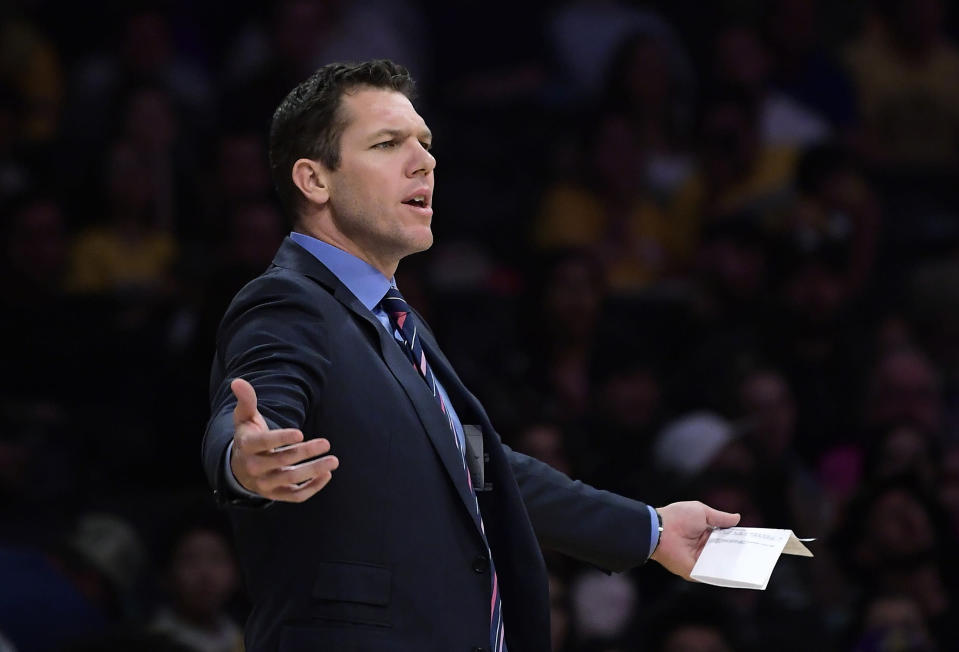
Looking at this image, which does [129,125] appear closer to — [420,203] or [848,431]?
[848,431]

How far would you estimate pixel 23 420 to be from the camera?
5.49 metres

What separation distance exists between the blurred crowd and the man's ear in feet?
6.43

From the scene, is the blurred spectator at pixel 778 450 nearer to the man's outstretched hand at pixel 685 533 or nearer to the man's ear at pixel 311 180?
the man's outstretched hand at pixel 685 533

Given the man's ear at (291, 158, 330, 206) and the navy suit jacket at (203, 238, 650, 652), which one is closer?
the navy suit jacket at (203, 238, 650, 652)

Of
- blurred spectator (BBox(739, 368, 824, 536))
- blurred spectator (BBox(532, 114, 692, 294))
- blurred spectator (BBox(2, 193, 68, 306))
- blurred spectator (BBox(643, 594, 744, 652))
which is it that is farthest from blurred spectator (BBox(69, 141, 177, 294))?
blurred spectator (BBox(643, 594, 744, 652))

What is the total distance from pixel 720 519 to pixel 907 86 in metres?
5.25

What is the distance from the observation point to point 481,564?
2.40 meters

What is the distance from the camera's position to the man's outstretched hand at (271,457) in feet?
6.50

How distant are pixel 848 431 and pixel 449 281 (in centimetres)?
180

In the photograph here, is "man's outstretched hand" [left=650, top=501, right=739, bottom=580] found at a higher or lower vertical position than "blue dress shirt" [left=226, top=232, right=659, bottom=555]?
lower

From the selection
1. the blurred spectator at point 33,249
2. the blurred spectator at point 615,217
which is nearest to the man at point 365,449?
the blurred spectator at point 33,249

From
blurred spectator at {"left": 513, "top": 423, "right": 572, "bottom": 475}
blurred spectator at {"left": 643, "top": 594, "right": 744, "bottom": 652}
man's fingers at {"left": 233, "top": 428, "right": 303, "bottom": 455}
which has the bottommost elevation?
blurred spectator at {"left": 643, "top": 594, "right": 744, "bottom": 652}

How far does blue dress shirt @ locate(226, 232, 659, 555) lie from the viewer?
8.26 ft

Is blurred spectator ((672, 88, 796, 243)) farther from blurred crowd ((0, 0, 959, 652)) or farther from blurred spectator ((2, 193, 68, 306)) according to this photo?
blurred spectator ((2, 193, 68, 306))
